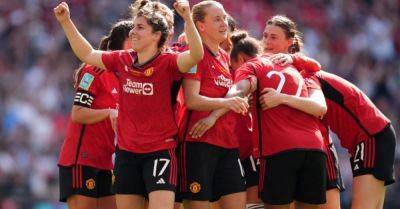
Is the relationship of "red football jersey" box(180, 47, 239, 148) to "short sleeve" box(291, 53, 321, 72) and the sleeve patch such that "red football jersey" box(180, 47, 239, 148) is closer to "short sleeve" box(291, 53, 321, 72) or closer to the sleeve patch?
"short sleeve" box(291, 53, 321, 72)

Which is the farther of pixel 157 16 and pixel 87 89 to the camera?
pixel 87 89

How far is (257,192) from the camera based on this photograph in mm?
9711

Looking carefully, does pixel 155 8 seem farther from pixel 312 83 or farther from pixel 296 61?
pixel 312 83

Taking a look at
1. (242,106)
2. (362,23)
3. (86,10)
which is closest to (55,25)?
(86,10)

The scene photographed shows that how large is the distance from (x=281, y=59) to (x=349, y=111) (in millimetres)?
825

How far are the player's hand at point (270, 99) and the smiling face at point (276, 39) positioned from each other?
28.5 inches

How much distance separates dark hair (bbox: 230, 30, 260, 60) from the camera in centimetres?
976

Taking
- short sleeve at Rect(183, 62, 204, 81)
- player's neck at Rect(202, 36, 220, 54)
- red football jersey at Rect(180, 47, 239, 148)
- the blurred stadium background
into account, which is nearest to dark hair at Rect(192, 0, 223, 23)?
player's neck at Rect(202, 36, 220, 54)

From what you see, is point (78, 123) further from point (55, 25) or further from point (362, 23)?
point (362, 23)

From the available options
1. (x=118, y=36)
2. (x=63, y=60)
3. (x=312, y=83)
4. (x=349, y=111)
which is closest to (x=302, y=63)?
(x=312, y=83)

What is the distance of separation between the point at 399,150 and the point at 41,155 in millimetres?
5732

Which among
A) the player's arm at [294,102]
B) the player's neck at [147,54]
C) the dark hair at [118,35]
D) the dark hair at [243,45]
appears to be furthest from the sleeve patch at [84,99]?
the player's arm at [294,102]

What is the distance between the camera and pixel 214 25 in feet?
30.0

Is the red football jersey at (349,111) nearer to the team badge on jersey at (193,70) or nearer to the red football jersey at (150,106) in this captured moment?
the team badge on jersey at (193,70)
